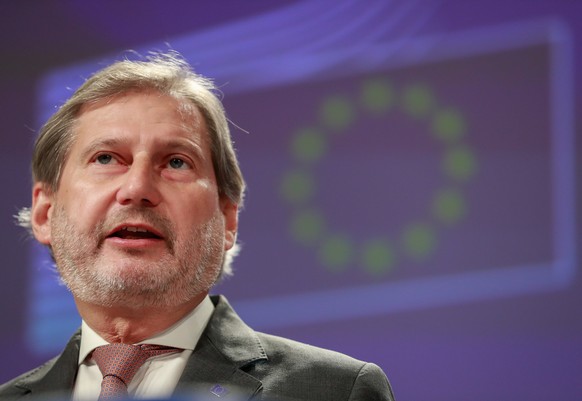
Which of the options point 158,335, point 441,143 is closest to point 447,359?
point 441,143

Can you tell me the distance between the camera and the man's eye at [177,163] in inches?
91.0

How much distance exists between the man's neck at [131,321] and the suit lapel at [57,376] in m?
0.10

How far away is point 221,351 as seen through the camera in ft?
7.41

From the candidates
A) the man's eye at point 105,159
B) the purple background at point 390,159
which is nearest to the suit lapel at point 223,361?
the man's eye at point 105,159

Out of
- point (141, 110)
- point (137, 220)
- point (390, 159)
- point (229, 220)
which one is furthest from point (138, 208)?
point (390, 159)

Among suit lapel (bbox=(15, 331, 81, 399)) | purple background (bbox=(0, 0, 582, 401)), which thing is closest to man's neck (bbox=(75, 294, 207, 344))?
suit lapel (bbox=(15, 331, 81, 399))

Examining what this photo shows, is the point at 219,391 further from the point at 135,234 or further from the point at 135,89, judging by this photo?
the point at 135,89

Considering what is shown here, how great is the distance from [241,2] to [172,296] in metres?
1.60

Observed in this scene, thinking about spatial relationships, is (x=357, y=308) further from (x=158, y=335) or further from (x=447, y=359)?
(x=158, y=335)

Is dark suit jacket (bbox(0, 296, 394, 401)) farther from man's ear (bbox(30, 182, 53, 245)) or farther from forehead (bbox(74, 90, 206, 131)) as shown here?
forehead (bbox(74, 90, 206, 131))

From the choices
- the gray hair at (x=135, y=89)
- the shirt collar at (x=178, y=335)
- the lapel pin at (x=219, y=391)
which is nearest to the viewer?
the lapel pin at (x=219, y=391)

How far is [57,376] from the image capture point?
7.59 ft

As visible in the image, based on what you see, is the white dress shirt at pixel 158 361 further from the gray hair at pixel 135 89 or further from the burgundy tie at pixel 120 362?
the gray hair at pixel 135 89

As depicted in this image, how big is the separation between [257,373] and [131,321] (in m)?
0.33
